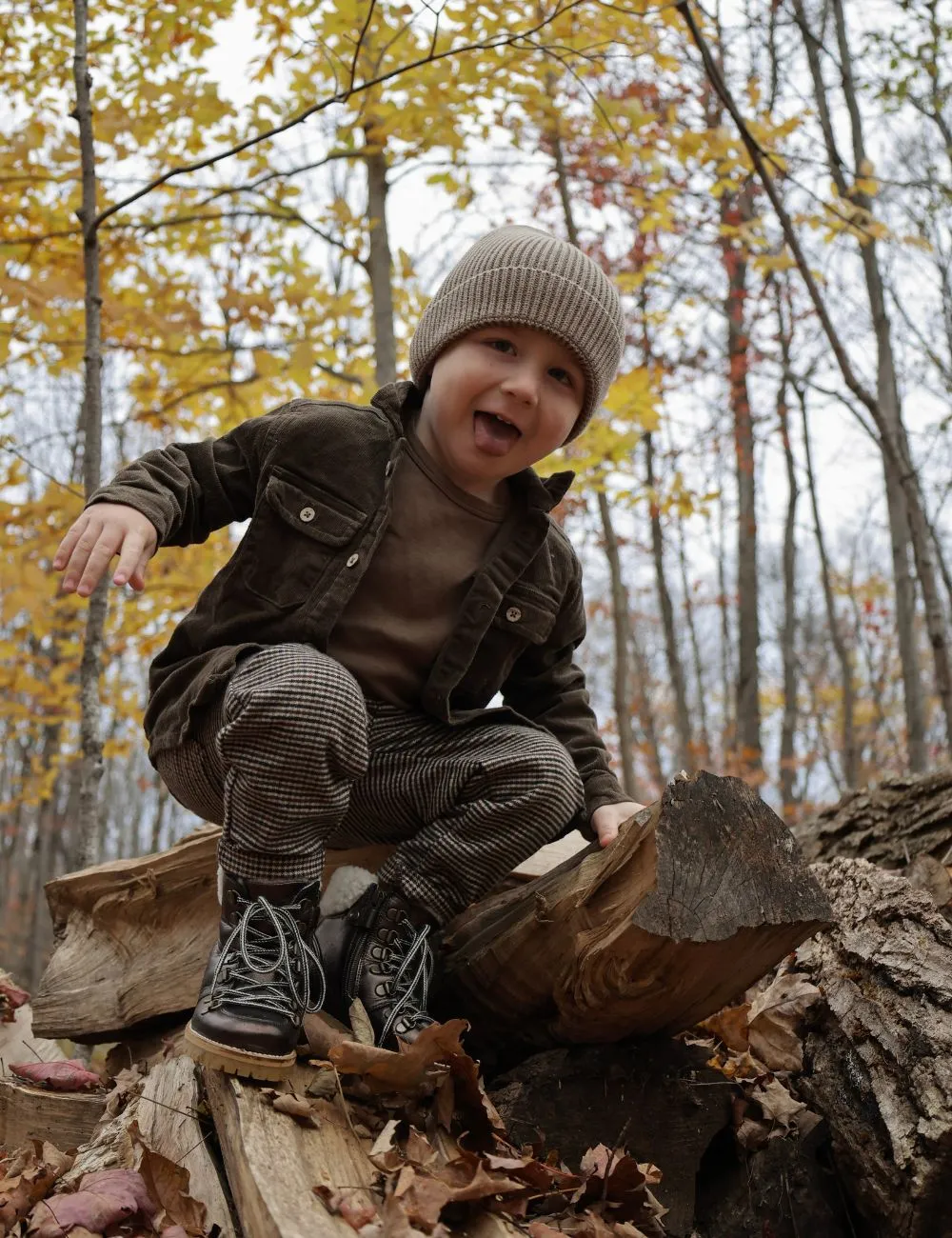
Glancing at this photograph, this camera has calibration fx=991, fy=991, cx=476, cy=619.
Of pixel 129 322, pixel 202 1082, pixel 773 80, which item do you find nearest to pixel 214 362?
pixel 129 322

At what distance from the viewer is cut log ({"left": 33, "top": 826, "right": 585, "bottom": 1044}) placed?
9.08ft

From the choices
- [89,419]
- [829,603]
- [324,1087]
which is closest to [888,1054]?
[324,1087]

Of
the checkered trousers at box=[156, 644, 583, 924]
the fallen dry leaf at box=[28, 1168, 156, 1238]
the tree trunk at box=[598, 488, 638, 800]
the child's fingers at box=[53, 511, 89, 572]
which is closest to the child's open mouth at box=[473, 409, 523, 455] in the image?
the checkered trousers at box=[156, 644, 583, 924]

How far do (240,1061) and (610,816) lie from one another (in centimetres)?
98

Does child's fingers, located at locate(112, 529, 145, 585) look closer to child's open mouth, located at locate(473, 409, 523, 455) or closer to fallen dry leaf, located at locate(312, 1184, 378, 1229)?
child's open mouth, located at locate(473, 409, 523, 455)

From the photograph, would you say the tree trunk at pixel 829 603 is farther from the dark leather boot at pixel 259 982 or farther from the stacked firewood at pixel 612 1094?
the dark leather boot at pixel 259 982

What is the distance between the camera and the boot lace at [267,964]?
1.82m

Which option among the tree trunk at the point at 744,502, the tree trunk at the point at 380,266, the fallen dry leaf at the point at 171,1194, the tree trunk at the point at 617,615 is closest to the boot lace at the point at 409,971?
the fallen dry leaf at the point at 171,1194

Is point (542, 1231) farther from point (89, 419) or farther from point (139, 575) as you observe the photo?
point (89, 419)

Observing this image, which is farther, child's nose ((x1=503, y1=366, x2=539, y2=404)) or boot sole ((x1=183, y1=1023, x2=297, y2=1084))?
child's nose ((x1=503, y1=366, x2=539, y2=404))

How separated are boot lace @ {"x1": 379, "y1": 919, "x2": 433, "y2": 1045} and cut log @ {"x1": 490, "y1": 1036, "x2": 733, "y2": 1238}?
0.77 ft

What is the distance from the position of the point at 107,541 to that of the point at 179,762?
2.07 feet

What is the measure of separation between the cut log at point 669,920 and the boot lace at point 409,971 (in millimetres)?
173

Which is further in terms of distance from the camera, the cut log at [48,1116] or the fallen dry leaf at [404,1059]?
the cut log at [48,1116]
